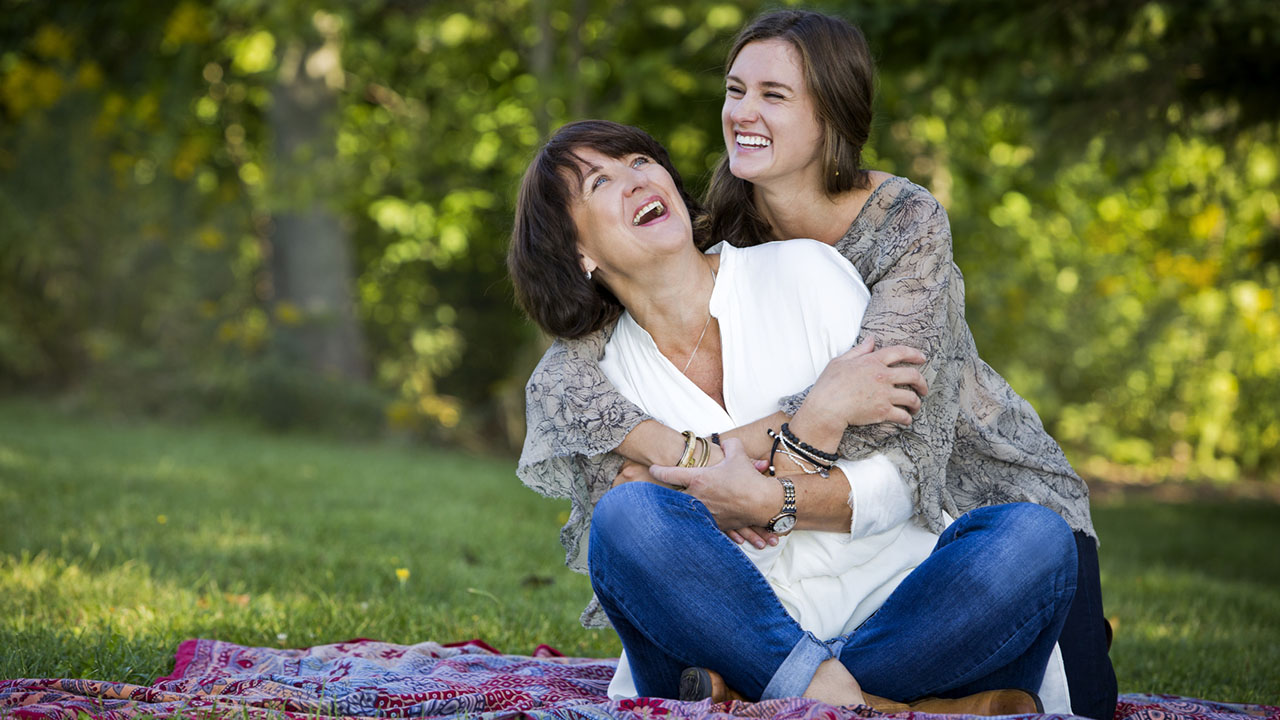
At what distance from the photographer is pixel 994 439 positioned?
2.63 meters

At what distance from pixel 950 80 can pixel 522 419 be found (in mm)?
6144

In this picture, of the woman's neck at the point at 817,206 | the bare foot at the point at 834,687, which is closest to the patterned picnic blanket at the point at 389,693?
the bare foot at the point at 834,687

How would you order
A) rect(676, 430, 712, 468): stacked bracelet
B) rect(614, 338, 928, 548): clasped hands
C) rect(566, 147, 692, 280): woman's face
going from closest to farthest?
rect(614, 338, 928, 548): clasped hands → rect(676, 430, 712, 468): stacked bracelet → rect(566, 147, 692, 280): woman's face

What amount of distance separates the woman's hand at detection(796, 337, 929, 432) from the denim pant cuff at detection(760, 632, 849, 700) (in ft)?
1.44

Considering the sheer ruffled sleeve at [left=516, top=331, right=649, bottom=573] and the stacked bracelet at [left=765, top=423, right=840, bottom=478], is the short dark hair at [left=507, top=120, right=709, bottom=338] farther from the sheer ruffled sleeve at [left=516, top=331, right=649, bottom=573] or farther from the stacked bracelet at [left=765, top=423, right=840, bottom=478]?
the stacked bracelet at [left=765, top=423, right=840, bottom=478]

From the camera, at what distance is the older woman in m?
2.31

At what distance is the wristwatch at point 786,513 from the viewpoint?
2.37 metres

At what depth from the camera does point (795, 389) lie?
2.58 metres

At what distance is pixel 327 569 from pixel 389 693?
1.83 meters

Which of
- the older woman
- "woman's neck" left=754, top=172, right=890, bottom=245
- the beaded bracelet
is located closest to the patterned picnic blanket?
the older woman

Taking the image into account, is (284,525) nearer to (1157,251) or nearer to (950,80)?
(950,80)

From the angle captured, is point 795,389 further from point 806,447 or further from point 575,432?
point 575,432

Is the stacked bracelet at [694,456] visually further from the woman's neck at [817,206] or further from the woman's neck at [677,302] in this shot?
the woman's neck at [817,206]

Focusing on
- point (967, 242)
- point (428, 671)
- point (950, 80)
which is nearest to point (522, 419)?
point (967, 242)
